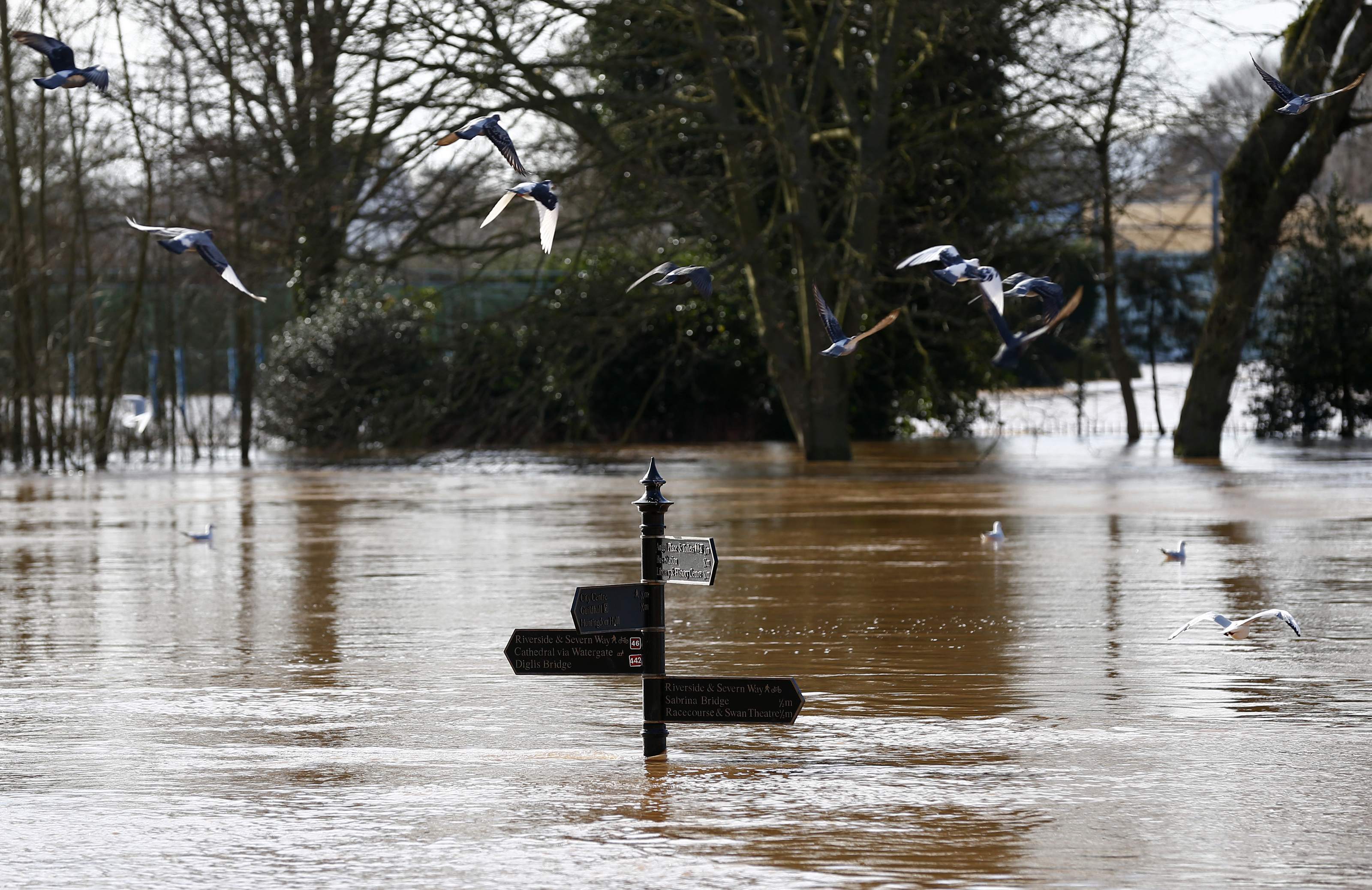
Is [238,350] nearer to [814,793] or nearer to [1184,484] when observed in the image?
[1184,484]

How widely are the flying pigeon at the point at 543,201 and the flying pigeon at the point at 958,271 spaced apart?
133 centimetres

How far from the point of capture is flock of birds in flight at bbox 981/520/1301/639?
7805 millimetres

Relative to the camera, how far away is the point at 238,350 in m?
26.7

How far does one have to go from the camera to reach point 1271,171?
69.9 ft

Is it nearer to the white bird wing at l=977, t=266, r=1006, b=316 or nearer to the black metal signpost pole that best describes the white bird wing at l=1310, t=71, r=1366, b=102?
the white bird wing at l=977, t=266, r=1006, b=316

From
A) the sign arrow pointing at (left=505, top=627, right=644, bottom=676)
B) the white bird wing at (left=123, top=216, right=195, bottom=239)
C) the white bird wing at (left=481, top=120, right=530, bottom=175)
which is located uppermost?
the white bird wing at (left=481, top=120, right=530, bottom=175)

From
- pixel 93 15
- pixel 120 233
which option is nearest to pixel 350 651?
pixel 93 15

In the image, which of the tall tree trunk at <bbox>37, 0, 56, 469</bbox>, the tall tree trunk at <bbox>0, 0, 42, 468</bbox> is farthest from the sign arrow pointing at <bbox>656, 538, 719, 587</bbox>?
the tall tree trunk at <bbox>0, 0, 42, 468</bbox>

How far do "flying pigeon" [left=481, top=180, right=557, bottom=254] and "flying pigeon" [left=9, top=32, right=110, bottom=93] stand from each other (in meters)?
1.58

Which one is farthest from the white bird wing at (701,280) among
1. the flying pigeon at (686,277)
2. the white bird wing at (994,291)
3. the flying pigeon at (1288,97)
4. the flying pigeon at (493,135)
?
Answer: the flying pigeon at (1288,97)

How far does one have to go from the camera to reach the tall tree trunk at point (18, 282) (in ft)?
72.1

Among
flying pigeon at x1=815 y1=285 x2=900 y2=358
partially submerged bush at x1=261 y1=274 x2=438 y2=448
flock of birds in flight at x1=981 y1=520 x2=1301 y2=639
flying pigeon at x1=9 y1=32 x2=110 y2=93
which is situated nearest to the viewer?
flying pigeon at x1=815 y1=285 x2=900 y2=358

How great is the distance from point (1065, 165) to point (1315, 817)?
20444 millimetres

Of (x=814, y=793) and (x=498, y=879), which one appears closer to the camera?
(x=498, y=879)
